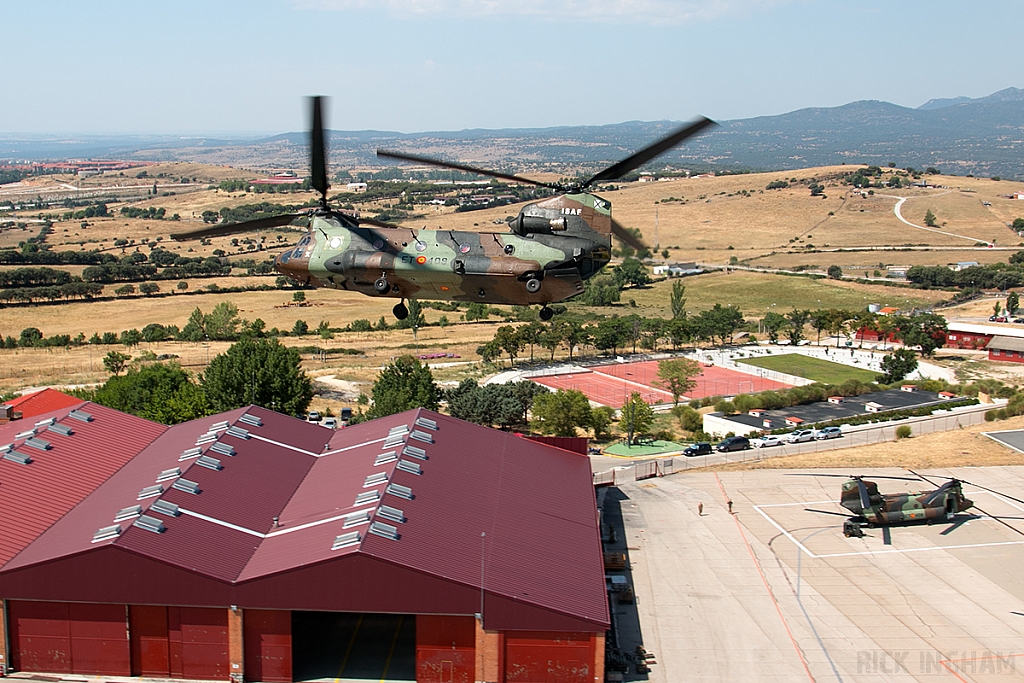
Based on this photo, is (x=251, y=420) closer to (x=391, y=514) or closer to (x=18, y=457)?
(x=18, y=457)

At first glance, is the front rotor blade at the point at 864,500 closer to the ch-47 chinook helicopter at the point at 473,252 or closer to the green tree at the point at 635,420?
the ch-47 chinook helicopter at the point at 473,252

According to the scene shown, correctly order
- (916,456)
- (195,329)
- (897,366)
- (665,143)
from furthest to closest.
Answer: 1. (195,329)
2. (897,366)
3. (916,456)
4. (665,143)

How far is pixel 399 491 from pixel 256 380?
37.9 metres

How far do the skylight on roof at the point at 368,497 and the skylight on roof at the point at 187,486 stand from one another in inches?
258

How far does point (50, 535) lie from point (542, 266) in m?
21.2

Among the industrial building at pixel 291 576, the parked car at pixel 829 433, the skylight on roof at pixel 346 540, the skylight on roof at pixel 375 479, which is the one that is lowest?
the parked car at pixel 829 433

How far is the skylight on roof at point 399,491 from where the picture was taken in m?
39.1

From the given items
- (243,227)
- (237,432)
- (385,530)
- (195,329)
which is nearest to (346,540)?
(385,530)

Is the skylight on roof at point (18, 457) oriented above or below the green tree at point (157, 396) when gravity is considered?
above

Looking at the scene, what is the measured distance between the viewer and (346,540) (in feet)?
111

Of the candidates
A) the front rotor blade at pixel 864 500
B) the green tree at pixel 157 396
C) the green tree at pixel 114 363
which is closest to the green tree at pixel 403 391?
the green tree at pixel 157 396

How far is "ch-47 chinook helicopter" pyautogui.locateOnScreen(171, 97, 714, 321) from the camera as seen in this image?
108ft

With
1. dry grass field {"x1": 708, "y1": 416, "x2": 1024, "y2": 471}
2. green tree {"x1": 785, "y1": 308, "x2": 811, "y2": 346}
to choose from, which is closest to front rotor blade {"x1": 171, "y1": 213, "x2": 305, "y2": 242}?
dry grass field {"x1": 708, "y1": 416, "x2": 1024, "y2": 471}


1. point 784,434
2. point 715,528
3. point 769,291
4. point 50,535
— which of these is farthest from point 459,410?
point 769,291
